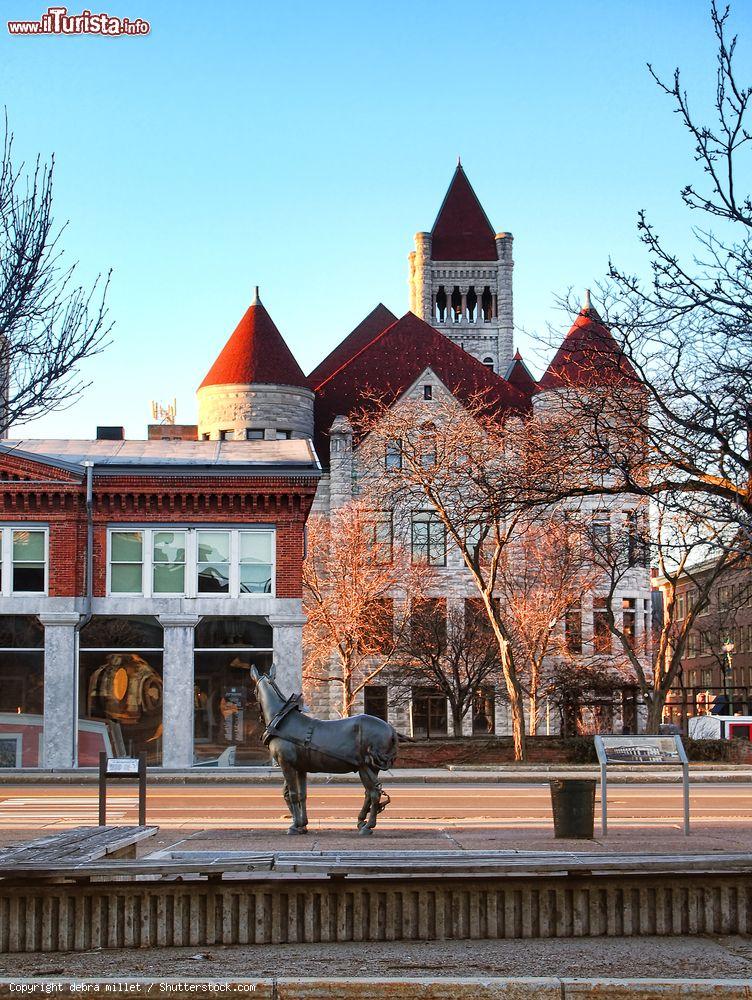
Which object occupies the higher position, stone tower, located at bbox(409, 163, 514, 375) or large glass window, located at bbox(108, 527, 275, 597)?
stone tower, located at bbox(409, 163, 514, 375)

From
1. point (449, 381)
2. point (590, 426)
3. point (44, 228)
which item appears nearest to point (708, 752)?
point (590, 426)

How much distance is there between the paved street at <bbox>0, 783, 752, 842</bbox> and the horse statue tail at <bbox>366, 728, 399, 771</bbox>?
258 centimetres

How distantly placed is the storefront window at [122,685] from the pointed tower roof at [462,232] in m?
62.8

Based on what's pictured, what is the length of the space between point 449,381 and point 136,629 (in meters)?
39.5

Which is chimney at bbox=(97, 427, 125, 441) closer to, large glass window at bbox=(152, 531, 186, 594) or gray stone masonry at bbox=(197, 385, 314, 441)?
large glass window at bbox=(152, 531, 186, 594)

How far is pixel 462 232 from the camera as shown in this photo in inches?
3944

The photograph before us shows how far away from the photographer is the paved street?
20.0 meters

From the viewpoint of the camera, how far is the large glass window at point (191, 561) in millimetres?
40594

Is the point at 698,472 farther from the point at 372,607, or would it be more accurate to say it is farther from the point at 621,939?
the point at 372,607

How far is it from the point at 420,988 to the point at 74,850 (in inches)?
141

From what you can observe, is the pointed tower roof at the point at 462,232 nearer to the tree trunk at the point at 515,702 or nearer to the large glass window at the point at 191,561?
the large glass window at the point at 191,561

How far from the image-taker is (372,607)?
56688mm

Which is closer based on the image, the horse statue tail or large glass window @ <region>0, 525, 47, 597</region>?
the horse statue tail

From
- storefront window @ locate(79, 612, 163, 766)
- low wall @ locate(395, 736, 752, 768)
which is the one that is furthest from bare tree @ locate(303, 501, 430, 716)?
storefront window @ locate(79, 612, 163, 766)
